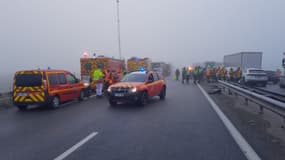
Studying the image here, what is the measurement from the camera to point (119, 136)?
551cm

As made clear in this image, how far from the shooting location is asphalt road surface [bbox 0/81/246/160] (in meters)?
4.35

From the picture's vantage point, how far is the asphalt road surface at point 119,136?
435 centimetres

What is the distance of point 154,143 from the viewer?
495 centimetres

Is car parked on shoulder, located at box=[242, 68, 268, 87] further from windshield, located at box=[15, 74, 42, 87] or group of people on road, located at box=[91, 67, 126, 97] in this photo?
windshield, located at box=[15, 74, 42, 87]

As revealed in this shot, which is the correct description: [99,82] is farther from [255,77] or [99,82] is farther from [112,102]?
[255,77]

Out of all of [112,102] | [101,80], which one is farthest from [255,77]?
[112,102]

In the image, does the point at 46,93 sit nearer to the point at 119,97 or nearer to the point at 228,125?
the point at 119,97

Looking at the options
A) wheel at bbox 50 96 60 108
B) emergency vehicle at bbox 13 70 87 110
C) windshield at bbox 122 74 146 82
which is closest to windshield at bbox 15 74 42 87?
emergency vehicle at bbox 13 70 87 110

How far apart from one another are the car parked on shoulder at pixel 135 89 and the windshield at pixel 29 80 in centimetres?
304

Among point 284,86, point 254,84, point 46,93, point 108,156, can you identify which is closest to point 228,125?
point 108,156

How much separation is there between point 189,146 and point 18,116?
22.3 feet

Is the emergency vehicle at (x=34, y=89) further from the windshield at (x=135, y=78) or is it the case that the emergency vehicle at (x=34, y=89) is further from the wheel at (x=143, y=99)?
the wheel at (x=143, y=99)

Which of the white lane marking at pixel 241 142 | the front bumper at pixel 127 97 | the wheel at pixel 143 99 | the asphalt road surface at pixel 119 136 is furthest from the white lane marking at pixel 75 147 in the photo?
the wheel at pixel 143 99

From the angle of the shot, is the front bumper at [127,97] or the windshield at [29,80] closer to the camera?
the windshield at [29,80]
